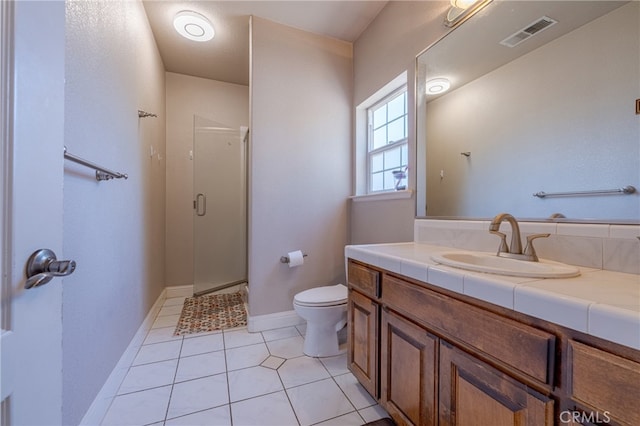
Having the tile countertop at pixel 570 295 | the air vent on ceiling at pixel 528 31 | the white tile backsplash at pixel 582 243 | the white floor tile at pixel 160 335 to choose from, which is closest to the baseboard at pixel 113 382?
the white floor tile at pixel 160 335

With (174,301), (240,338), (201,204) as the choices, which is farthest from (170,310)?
(201,204)

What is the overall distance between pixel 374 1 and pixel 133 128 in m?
2.03

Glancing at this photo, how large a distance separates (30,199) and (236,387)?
1444 millimetres

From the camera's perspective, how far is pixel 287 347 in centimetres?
196

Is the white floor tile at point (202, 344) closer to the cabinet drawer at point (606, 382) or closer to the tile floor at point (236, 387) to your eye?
→ the tile floor at point (236, 387)

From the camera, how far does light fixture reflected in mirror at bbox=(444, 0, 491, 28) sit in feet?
4.55

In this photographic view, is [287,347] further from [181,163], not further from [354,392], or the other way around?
[181,163]

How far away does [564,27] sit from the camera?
3.60 ft

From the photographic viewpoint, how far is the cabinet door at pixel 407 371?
949mm

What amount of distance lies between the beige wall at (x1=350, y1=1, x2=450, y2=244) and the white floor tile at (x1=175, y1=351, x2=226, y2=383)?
1411 millimetres

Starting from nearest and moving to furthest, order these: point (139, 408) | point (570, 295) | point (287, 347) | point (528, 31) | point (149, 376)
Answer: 1. point (570, 295)
2. point (528, 31)
3. point (139, 408)
4. point (149, 376)
5. point (287, 347)

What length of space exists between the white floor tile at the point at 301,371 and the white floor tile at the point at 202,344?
569mm

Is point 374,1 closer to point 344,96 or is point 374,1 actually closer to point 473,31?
point 344,96

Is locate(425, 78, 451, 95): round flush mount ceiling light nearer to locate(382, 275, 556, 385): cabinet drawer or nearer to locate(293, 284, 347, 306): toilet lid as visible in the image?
locate(382, 275, 556, 385): cabinet drawer
